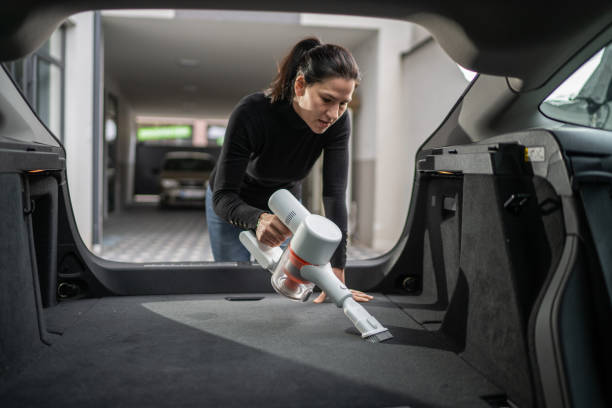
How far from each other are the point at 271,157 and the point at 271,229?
379 millimetres

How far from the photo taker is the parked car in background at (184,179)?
396 inches

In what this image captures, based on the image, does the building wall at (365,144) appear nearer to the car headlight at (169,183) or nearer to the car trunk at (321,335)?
the car trunk at (321,335)

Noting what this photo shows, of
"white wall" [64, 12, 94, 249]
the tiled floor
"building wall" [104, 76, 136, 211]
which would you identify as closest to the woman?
the tiled floor

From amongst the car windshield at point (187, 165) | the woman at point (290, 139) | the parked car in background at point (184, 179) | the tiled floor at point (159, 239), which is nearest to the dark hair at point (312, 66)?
the woman at point (290, 139)

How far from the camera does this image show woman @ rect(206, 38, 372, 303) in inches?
55.7

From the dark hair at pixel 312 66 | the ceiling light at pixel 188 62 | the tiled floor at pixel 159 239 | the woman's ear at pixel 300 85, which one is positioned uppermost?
the ceiling light at pixel 188 62

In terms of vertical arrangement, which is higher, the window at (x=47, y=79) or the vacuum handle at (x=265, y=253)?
the window at (x=47, y=79)

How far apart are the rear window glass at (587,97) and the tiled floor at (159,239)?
3616 millimetres

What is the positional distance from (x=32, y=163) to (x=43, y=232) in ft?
1.38

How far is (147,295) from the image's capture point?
181 centimetres

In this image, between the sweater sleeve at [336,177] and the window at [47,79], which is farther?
the window at [47,79]

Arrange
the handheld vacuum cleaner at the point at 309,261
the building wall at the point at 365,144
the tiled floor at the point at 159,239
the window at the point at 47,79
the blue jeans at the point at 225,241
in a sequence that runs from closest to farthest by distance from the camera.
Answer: the handheld vacuum cleaner at the point at 309,261 < the blue jeans at the point at 225,241 < the window at the point at 47,79 < the tiled floor at the point at 159,239 < the building wall at the point at 365,144

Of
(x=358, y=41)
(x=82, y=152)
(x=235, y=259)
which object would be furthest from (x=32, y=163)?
(x=358, y=41)

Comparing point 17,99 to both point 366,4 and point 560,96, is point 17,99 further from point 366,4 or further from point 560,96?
point 560,96
